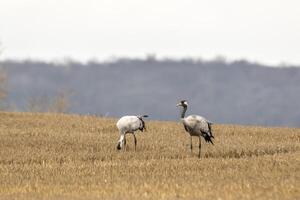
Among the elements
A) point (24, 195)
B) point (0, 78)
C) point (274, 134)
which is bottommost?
point (24, 195)

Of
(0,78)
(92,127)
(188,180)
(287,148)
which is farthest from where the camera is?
(0,78)

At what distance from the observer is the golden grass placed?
1582 cm

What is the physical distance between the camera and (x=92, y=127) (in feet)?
108

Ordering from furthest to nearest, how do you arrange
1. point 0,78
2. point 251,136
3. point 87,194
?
point 0,78 → point 251,136 → point 87,194

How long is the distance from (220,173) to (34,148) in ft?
29.0

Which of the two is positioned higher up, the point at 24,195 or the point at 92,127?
the point at 92,127

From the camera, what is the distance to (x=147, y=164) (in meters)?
20.3

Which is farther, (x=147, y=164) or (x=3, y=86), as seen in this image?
(x=3, y=86)

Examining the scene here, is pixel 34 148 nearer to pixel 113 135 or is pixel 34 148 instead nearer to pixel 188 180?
pixel 113 135

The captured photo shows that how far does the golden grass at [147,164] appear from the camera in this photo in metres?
15.8

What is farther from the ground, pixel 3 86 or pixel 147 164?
pixel 3 86

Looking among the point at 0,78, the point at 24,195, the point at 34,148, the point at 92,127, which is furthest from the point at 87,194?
the point at 0,78

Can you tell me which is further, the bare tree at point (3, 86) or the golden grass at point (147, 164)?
the bare tree at point (3, 86)

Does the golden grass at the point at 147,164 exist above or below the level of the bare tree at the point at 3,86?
below
